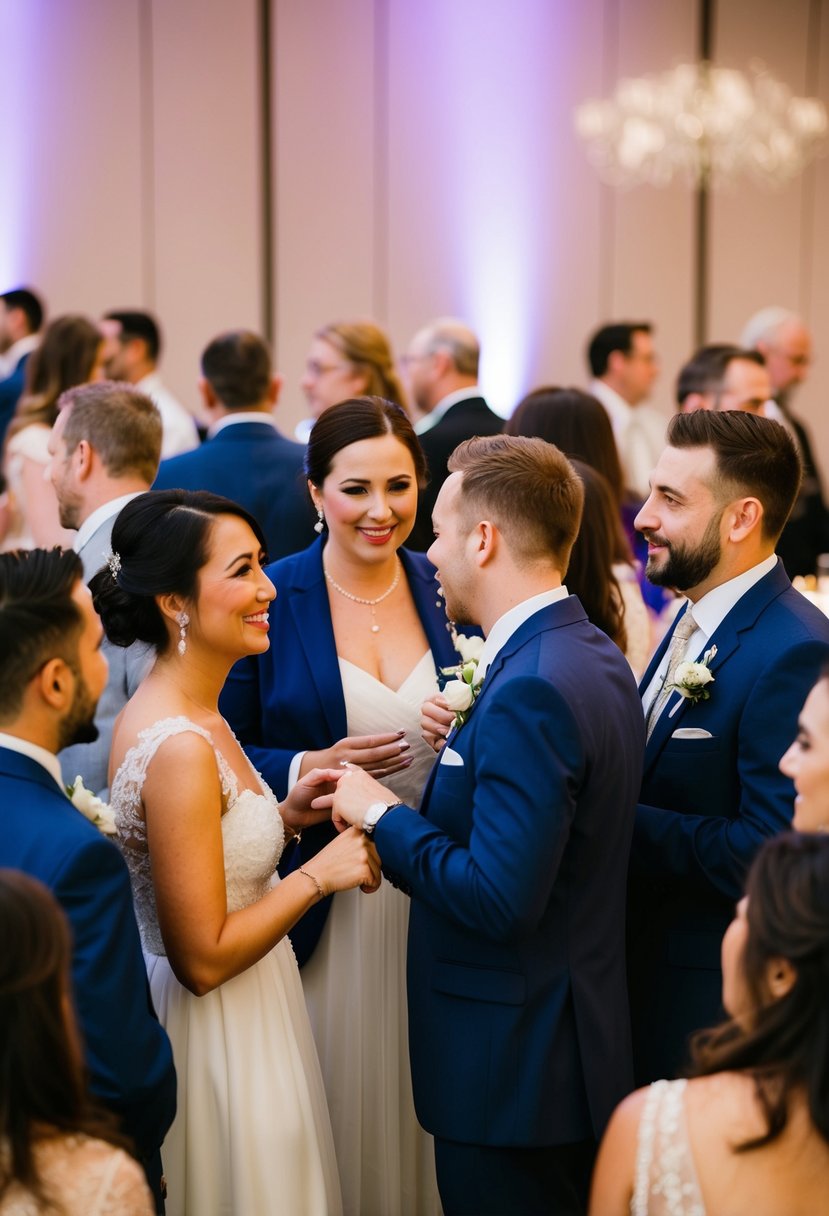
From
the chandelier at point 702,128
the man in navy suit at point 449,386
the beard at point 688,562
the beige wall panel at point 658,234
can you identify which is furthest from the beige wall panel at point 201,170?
the beard at point 688,562

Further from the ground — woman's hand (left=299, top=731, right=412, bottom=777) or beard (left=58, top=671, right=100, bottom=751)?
beard (left=58, top=671, right=100, bottom=751)

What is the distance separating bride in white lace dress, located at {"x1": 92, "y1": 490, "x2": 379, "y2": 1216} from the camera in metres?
2.34

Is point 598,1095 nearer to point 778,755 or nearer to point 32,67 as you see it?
point 778,755

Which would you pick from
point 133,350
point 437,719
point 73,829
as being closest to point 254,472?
point 437,719

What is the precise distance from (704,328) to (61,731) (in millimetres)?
8368

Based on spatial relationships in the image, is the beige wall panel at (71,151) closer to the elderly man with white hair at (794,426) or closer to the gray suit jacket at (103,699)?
the elderly man with white hair at (794,426)

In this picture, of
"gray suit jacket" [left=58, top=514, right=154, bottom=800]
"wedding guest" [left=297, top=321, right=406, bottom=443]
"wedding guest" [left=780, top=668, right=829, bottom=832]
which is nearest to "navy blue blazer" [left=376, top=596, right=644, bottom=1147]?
"wedding guest" [left=780, top=668, right=829, bottom=832]

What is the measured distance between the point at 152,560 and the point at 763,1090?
141 centimetres

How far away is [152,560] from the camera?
2555 mm

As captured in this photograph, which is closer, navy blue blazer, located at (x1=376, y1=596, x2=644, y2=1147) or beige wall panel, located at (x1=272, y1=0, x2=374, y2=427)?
navy blue blazer, located at (x1=376, y1=596, x2=644, y2=1147)

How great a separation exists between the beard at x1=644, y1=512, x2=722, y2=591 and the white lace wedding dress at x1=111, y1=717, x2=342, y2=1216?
832 mm

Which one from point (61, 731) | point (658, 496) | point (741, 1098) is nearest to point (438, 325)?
point (658, 496)

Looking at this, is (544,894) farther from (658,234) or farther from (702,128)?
(702,128)

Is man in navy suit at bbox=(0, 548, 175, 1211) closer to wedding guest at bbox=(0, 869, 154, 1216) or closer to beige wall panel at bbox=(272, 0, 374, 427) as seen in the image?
wedding guest at bbox=(0, 869, 154, 1216)
